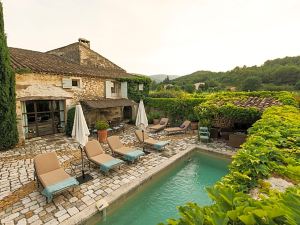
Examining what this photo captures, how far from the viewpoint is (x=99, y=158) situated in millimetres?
8078

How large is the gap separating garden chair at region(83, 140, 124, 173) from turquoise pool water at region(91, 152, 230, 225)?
1.69m

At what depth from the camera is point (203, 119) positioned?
1261 cm

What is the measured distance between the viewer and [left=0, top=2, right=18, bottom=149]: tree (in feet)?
33.6

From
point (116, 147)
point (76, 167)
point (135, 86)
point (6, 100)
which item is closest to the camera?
point (76, 167)

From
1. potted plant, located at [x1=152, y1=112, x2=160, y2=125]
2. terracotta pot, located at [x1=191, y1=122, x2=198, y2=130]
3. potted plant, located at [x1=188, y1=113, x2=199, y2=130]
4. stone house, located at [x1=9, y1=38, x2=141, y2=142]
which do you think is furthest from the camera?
potted plant, located at [x1=152, y1=112, x2=160, y2=125]

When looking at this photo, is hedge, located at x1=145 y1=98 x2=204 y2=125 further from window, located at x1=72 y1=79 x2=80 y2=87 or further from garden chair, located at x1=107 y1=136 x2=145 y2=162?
garden chair, located at x1=107 y1=136 x2=145 y2=162

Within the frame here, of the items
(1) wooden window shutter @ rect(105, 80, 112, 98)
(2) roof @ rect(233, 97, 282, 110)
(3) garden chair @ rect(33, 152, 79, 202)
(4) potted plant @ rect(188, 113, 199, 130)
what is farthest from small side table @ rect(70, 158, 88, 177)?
(4) potted plant @ rect(188, 113, 199, 130)

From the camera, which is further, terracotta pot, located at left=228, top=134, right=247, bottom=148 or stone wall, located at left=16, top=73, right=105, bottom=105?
stone wall, located at left=16, top=73, right=105, bottom=105

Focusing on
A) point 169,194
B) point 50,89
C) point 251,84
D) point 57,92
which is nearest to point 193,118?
point 169,194

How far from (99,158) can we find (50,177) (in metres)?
2.20

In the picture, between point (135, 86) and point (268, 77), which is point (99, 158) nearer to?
point (135, 86)

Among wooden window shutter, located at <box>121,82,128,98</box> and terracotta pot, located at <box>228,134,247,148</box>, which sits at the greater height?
wooden window shutter, located at <box>121,82,128,98</box>

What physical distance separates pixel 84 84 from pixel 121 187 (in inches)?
452

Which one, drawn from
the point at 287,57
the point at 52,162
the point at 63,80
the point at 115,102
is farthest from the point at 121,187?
the point at 287,57
